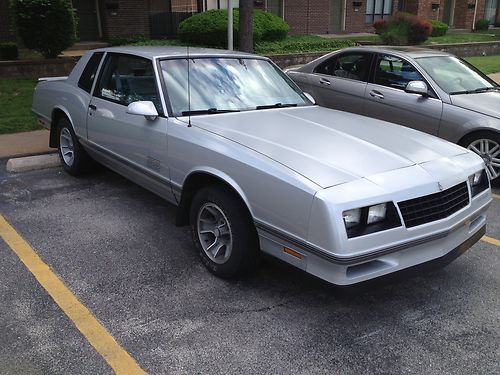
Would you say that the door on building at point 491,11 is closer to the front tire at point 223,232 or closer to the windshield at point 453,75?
the windshield at point 453,75

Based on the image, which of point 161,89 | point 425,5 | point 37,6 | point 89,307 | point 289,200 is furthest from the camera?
point 425,5

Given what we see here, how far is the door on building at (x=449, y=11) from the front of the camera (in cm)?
3198

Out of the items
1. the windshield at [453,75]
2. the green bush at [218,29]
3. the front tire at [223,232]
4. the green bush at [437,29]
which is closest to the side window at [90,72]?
the front tire at [223,232]

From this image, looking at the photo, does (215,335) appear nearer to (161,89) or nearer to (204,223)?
(204,223)

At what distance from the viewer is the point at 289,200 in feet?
10.2

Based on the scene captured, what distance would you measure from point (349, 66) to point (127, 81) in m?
3.73

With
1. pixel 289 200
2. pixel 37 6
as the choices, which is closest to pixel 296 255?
pixel 289 200

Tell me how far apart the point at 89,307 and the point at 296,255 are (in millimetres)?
1441

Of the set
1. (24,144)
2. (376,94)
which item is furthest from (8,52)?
(376,94)

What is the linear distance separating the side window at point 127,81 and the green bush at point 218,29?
425 inches

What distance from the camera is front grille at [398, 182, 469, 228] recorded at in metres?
3.15

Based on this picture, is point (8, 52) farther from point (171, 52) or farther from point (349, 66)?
point (171, 52)

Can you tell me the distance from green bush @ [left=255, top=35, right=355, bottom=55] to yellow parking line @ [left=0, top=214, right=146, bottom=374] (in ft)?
41.1

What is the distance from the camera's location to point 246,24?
9773mm
